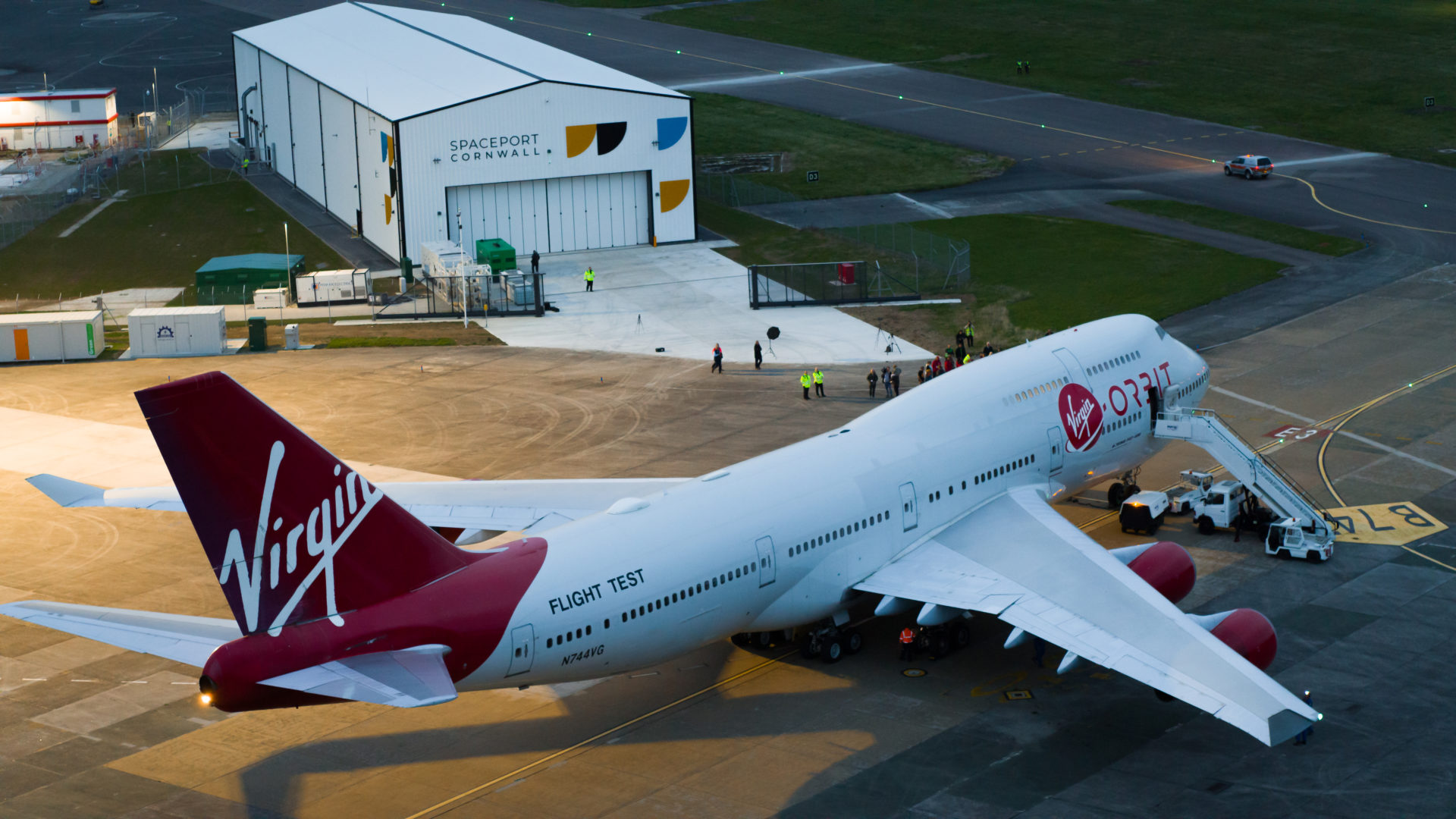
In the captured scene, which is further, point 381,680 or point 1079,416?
point 1079,416

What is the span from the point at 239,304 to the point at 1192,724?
230 ft

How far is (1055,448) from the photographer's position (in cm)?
5019

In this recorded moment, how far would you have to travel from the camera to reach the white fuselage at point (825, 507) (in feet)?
122

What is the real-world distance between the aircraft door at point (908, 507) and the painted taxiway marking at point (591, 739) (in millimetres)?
5057

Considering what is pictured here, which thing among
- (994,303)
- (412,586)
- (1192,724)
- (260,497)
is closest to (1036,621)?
(1192,724)

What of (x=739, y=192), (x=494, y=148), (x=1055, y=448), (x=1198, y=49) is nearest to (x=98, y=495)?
(x=1055, y=448)

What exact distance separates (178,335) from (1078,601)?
5850 cm

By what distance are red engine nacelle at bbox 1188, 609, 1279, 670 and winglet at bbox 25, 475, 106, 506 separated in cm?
2746

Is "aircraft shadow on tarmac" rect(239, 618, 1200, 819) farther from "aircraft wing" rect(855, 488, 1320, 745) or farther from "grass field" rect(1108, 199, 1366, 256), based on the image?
"grass field" rect(1108, 199, 1366, 256)

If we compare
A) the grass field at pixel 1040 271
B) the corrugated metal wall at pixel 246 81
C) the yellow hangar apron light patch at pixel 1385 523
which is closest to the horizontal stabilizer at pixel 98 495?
the yellow hangar apron light patch at pixel 1385 523

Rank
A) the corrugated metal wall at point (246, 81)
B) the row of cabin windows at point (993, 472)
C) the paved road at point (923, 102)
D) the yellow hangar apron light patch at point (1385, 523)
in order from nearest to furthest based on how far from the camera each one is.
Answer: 1. the row of cabin windows at point (993, 472)
2. the yellow hangar apron light patch at point (1385, 523)
3. the paved road at point (923, 102)
4. the corrugated metal wall at point (246, 81)

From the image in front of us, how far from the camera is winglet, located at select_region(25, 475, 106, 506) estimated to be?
32.4 meters

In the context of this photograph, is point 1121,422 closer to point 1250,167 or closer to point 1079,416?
point 1079,416

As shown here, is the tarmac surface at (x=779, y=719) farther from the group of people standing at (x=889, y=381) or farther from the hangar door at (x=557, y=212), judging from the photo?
the hangar door at (x=557, y=212)
